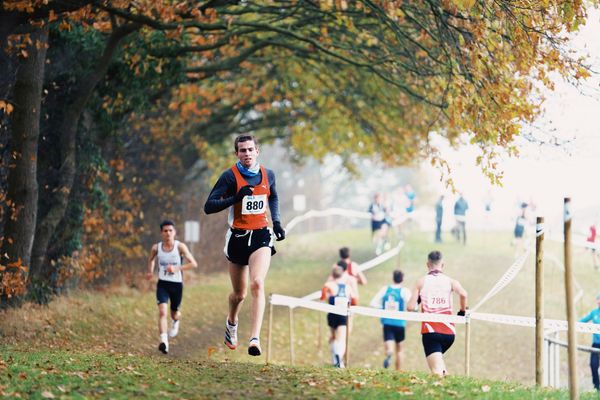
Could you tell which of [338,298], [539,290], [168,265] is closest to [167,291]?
[168,265]

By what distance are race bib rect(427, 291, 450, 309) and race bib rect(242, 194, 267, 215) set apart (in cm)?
264

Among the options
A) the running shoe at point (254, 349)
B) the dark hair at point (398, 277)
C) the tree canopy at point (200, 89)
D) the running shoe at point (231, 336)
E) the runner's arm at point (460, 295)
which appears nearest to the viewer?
the running shoe at point (254, 349)

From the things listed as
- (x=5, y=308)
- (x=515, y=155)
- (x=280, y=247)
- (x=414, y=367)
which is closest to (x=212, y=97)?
(x=414, y=367)

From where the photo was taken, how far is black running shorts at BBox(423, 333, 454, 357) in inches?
456

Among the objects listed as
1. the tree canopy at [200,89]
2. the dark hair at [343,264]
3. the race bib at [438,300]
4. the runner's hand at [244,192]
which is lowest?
the race bib at [438,300]

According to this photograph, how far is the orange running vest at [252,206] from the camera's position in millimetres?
10086

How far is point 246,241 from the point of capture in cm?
1039

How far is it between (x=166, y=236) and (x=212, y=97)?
36.6ft

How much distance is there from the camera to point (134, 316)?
757 inches

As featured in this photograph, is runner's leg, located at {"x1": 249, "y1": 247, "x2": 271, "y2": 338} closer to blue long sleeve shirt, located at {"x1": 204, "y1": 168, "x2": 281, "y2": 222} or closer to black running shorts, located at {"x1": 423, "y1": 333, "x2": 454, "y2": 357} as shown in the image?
blue long sleeve shirt, located at {"x1": 204, "y1": 168, "x2": 281, "y2": 222}

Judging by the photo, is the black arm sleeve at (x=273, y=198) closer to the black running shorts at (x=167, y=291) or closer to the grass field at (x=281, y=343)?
the grass field at (x=281, y=343)

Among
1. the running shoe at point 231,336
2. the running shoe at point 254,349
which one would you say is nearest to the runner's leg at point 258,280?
the running shoe at point 254,349

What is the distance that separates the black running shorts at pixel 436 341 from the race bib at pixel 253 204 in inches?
113

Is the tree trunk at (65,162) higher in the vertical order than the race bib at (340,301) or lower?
higher
